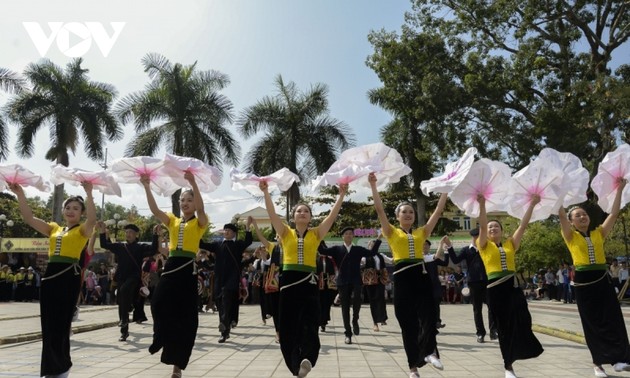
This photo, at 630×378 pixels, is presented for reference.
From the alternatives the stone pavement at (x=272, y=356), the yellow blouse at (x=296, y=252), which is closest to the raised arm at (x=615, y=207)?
the stone pavement at (x=272, y=356)

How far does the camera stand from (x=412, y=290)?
652cm

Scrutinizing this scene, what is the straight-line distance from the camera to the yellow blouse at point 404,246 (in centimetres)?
664

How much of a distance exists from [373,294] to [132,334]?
524 centimetres

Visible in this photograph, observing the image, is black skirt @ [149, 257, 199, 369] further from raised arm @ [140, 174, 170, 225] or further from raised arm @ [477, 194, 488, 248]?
raised arm @ [477, 194, 488, 248]

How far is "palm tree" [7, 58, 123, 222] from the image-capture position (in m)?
28.6

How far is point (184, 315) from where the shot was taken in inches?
244

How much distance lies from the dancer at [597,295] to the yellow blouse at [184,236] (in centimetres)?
468

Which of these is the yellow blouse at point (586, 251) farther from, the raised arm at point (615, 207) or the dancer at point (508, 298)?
the dancer at point (508, 298)

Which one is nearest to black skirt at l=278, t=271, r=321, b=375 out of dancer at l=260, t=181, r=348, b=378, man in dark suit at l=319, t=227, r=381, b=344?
dancer at l=260, t=181, r=348, b=378

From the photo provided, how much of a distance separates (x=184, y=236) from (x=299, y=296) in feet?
5.25

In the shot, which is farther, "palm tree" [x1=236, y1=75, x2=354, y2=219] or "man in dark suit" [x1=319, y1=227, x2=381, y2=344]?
"palm tree" [x1=236, y1=75, x2=354, y2=219]

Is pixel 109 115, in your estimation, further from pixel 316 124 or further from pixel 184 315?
pixel 184 315

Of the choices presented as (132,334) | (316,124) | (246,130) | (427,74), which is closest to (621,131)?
(427,74)

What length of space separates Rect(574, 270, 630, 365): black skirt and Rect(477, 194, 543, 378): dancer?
826 mm
